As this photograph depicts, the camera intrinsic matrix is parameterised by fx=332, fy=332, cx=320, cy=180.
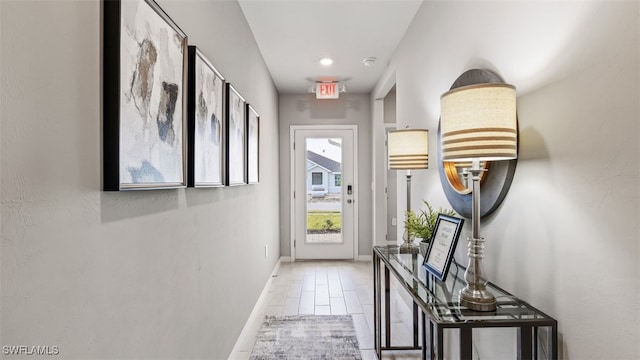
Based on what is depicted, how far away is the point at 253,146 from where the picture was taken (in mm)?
2945

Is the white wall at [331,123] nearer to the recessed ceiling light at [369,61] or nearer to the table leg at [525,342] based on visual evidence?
the recessed ceiling light at [369,61]

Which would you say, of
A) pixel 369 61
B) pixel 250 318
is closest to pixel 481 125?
pixel 250 318

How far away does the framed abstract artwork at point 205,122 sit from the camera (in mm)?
1497

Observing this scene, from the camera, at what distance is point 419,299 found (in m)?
1.29

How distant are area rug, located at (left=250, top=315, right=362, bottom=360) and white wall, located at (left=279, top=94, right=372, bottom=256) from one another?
216 cm

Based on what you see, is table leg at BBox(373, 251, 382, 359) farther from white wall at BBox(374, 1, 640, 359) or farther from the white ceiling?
the white ceiling

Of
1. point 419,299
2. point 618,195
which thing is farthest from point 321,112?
point 618,195

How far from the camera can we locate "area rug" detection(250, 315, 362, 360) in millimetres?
2271

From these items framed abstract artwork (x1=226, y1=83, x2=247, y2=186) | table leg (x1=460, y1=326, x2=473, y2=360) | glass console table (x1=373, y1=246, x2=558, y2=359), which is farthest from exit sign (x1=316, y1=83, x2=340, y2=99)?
table leg (x1=460, y1=326, x2=473, y2=360)

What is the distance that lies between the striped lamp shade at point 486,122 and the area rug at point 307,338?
69.0 inches

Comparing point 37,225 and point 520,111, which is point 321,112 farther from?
point 37,225

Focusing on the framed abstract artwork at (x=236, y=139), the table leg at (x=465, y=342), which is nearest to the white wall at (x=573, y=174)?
the table leg at (x=465, y=342)

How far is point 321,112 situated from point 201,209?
3.48m

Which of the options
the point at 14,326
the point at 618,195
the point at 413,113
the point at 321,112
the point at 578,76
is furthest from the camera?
the point at 321,112
